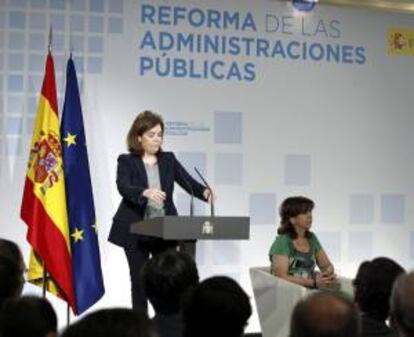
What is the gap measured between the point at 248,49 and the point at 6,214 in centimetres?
225

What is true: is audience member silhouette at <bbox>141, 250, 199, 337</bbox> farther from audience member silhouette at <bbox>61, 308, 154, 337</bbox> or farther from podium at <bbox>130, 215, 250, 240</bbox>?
audience member silhouette at <bbox>61, 308, 154, 337</bbox>

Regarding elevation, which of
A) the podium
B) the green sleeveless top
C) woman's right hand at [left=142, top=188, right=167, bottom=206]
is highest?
woman's right hand at [left=142, top=188, right=167, bottom=206]

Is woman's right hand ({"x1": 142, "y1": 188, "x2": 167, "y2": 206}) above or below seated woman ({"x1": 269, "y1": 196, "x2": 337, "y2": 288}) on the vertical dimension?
above

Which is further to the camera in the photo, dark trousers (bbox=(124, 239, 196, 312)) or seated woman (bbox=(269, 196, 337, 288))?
seated woman (bbox=(269, 196, 337, 288))

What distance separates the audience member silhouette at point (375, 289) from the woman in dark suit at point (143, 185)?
1.50 meters

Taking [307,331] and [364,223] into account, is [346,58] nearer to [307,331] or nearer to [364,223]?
[364,223]

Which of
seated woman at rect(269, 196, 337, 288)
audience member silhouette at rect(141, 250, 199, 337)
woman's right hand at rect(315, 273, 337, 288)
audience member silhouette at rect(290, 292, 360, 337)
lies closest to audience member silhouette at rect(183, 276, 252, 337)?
audience member silhouette at rect(290, 292, 360, 337)

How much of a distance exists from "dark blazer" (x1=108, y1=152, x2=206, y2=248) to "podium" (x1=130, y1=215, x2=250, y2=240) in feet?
1.51

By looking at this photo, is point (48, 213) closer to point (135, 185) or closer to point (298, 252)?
point (135, 185)

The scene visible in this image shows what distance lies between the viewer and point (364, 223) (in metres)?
5.88

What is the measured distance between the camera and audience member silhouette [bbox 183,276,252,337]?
193 centimetres

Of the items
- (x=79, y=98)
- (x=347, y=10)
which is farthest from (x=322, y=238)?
(x=79, y=98)

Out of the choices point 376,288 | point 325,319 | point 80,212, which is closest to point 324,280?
point 80,212

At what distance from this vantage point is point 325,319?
1.66m
